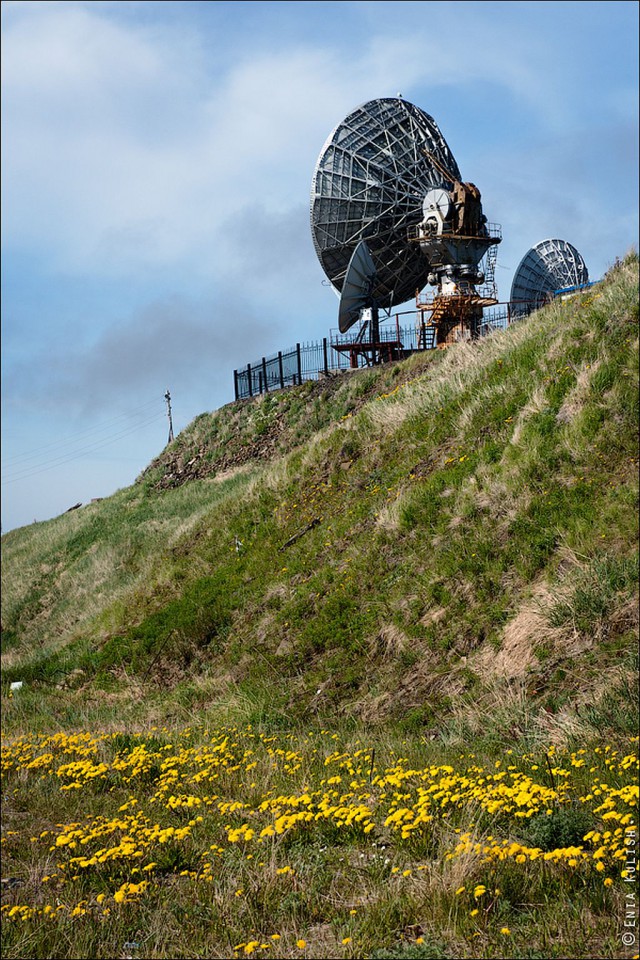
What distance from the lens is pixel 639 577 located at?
9352mm

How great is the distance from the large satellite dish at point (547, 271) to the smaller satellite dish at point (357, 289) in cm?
942

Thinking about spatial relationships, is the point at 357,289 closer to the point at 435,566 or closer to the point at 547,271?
the point at 547,271

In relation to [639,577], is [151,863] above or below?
below

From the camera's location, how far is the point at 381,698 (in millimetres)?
10461

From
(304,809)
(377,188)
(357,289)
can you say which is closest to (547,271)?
(377,188)

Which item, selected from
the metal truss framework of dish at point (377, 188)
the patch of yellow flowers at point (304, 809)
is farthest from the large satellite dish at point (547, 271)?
the patch of yellow flowers at point (304, 809)

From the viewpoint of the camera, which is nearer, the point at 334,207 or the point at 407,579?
the point at 407,579

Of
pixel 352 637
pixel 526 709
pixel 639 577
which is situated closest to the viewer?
pixel 526 709

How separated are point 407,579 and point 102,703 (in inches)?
275

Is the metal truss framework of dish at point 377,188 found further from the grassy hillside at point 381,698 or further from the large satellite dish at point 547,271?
the grassy hillside at point 381,698

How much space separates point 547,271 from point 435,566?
36.9 meters

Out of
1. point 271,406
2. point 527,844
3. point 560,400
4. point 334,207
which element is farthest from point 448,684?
point 334,207

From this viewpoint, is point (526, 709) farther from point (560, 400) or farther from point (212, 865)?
point (560, 400)

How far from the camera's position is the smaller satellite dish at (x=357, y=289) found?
37.9 metres
